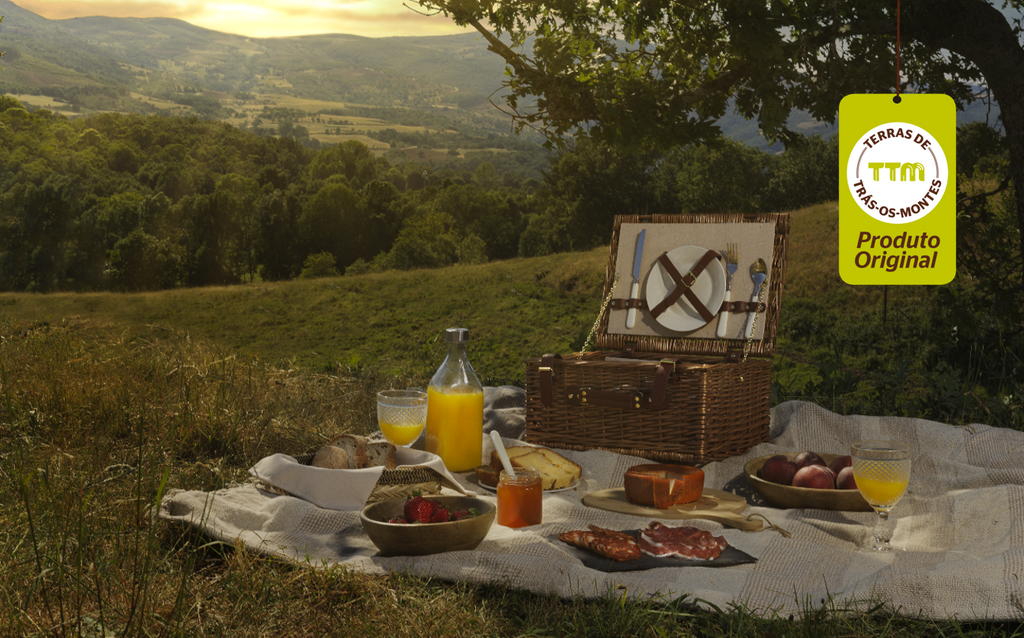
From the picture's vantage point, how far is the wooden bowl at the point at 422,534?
213cm

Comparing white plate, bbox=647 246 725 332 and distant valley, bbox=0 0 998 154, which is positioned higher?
distant valley, bbox=0 0 998 154

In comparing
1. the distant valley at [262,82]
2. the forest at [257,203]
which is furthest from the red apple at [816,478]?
the distant valley at [262,82]

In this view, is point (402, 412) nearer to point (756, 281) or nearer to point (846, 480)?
point (846, 480)

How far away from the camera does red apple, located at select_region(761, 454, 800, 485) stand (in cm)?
273

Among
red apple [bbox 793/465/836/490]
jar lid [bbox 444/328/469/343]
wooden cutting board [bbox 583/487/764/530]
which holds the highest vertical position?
jar lid [bbox 444/328/469/343]

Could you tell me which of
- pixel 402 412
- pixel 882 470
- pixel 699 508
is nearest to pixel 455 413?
pixel 402 412

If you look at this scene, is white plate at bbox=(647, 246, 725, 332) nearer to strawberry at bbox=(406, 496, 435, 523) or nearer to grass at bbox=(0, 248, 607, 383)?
strawberry at bbox=(406, 496, 435, 523)

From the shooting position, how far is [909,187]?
4152mm

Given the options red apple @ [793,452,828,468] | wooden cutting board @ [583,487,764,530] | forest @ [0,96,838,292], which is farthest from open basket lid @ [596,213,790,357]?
forest @ [0,96,838,292]

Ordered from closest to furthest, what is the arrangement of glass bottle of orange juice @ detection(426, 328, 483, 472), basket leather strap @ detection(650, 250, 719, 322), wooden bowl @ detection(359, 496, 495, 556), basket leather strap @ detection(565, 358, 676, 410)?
wooden bowl @ detection(359, 496, 495, 556), glass bottle of orange juice @ detection(426, 328, 483, 472), basket leather strap @ detection(565, 358, 676, 410), basket leather strap @ detection(650, 250, 719, 322)

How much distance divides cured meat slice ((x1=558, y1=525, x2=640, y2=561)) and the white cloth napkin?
60 cm

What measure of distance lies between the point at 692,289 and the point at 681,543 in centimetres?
186

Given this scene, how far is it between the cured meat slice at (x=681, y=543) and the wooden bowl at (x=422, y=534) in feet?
1.49

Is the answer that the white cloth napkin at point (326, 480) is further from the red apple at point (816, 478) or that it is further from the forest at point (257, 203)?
the forest at point (257, 203)
